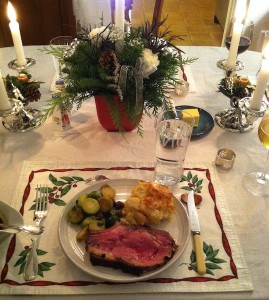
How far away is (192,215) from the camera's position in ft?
2.56

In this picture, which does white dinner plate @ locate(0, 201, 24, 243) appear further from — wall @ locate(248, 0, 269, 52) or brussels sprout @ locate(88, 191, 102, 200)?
wall @ locate(248, 0, 269, 52)

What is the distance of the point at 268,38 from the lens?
123 cm

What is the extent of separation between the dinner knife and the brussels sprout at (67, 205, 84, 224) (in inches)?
10.2

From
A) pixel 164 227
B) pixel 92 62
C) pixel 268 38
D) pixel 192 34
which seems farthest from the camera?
pixel 192 34

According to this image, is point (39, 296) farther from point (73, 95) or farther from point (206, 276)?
point (73, 95)

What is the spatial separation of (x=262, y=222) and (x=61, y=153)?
23.3 inches

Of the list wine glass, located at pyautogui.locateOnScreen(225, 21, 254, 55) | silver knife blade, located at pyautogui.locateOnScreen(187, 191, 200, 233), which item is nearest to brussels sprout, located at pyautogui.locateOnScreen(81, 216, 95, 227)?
silver knife blade, located at pyautogui.locateOnScreen(187, 191, 200, 233)

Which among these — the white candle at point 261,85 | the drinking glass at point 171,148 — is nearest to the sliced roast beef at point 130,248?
the drinking glass at point 171,148

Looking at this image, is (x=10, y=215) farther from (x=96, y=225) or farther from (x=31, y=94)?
(x=31, y=94)

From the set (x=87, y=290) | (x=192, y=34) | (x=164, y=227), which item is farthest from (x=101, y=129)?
(x=192, y=34)

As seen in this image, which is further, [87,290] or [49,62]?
[49,62]

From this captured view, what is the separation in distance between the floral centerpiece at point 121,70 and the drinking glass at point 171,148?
3.3 inches

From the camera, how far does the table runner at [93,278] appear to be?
2.16ft

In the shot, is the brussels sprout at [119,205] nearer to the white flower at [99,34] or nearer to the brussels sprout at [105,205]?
the brussels sprout at [105,205]
